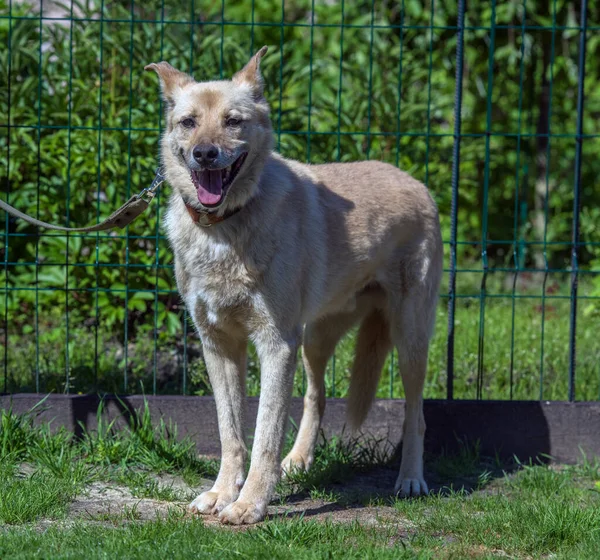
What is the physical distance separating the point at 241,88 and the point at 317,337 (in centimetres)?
148

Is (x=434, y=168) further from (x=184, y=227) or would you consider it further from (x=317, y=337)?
(x=184, y=227)

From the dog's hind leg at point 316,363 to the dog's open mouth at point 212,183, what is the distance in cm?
129

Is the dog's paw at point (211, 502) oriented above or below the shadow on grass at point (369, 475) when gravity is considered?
above

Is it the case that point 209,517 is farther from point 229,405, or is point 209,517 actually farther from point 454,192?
point 454,192

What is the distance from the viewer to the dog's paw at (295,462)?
4715mm

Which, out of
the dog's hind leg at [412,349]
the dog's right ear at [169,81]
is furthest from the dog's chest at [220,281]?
the dog's hind leg at [412,349]

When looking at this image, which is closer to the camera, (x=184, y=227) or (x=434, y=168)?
(x=184, y=227)

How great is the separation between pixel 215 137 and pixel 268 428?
1238mm

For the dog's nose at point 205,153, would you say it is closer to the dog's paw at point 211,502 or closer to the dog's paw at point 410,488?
the dog's paw at point 211,502

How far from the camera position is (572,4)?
29.4 ft

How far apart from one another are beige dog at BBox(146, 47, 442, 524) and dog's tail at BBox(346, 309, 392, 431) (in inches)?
0.6

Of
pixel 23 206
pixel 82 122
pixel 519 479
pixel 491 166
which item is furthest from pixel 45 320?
pixel 491 166

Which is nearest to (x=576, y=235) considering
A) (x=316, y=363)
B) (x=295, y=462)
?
(x=316, y=363)

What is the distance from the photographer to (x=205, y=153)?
375 cm
